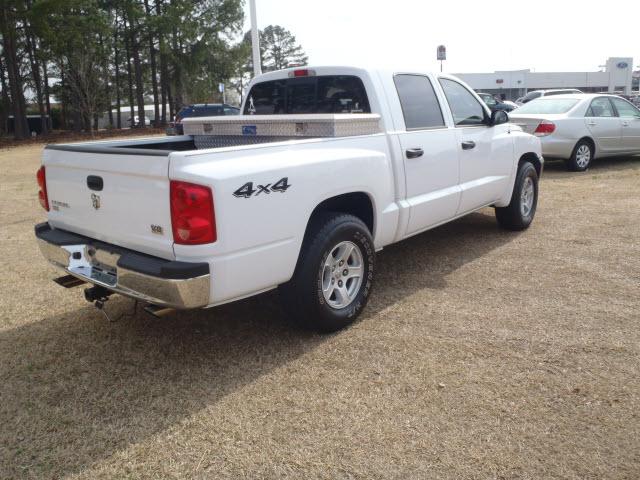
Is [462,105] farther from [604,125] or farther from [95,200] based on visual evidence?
[604,125]

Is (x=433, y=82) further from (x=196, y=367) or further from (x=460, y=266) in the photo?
(x=196, y=367)

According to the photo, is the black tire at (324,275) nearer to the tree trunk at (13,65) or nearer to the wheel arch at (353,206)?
the wheel arch at (353,206)

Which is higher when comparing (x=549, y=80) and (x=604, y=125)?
(x=549, y=80)

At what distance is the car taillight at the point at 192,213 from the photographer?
300 cm

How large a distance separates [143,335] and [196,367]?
703 millimetres

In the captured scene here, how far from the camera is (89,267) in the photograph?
3600 mm

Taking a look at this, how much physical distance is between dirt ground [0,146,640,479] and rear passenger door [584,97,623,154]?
6.72m

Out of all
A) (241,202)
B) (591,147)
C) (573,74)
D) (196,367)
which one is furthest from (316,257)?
(573,74)

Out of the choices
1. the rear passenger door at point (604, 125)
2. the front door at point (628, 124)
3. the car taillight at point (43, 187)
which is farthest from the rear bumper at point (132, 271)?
the front door at point (628, 124)

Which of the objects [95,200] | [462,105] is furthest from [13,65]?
[95,200]

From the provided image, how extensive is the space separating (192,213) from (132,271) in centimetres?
53

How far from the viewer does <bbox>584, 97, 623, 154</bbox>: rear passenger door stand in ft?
36.5

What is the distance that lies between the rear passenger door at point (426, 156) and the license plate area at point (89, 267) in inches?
92.4

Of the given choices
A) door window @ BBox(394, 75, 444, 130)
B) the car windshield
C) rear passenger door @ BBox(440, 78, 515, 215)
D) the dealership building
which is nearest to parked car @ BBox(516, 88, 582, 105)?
the car windshield
